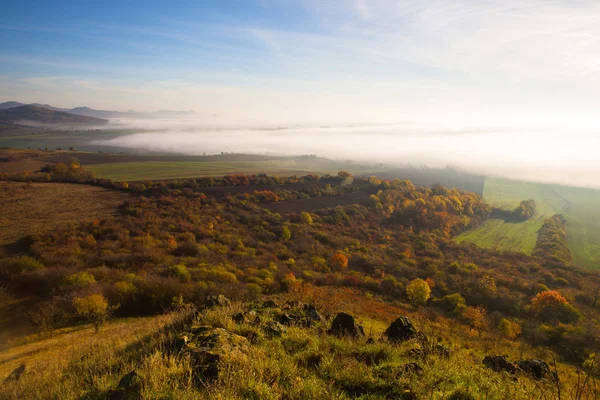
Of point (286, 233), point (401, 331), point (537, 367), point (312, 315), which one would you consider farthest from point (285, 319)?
point (286, 233)

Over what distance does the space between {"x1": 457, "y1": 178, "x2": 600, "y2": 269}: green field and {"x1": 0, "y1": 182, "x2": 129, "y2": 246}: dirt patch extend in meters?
85.4

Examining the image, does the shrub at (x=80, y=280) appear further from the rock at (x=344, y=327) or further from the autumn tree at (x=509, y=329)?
the autumn tree at (x=509, y=329)

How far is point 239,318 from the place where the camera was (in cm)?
884

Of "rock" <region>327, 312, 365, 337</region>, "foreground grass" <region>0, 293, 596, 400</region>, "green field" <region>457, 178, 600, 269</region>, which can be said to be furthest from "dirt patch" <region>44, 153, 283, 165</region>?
"green field" <region>457, 178, 600, 269</region>

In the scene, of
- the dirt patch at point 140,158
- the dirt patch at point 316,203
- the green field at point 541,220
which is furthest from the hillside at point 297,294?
the dirt patch at point 140,158

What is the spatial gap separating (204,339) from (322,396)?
3.01 meters

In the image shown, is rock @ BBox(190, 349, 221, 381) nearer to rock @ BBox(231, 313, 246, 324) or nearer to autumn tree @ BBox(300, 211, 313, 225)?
rock @ BBox(231, 313, 246, 324)

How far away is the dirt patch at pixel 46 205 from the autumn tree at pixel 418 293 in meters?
51.5

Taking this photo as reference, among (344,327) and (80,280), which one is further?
(80,280)

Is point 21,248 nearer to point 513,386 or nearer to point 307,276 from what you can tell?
point 307,276

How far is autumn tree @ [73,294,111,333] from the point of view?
1811 centimetres

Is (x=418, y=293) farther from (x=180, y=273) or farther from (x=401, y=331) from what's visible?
(x=401, y=331)

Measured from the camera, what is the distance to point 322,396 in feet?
16.9

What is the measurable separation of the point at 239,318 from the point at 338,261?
46.2 meters
